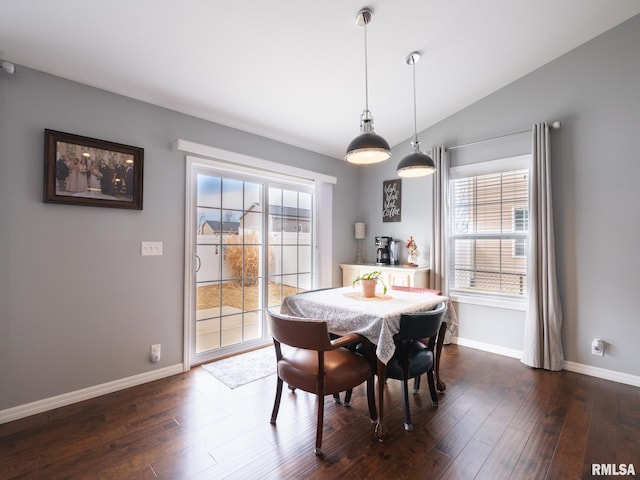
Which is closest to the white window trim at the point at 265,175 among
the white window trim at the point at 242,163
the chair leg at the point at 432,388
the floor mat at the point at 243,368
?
the white window trim at the point at 242,163

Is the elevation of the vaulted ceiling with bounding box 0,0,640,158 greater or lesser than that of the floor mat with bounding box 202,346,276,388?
greater

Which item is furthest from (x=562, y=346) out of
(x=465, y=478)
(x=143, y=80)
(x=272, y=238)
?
(x=143, y=80)

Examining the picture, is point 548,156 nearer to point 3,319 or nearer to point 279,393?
point 279,393

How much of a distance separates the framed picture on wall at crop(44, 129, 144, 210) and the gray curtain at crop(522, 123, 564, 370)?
3832 millimetres

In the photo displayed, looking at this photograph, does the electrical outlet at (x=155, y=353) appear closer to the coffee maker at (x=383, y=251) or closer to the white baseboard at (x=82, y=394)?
the white baseboard at (x=82, y=394)

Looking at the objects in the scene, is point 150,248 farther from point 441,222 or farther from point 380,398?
point 441,222

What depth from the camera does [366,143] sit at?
196 centimetres

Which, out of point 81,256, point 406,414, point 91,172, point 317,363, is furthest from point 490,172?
point 81,256

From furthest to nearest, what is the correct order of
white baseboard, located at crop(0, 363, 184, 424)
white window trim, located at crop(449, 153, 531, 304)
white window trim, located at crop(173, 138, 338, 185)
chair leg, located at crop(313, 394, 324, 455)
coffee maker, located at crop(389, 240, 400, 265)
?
coffee maker, located at crop(389, 240, 400, 265) → white window trim, located at crop(449, 153, 531, 304) → white window trim, located at crop(173, 138, 338, 185) → white baseboard, located at crop(0, 363, 184, 424) → chair leg, located at crop(313, 394, 324, 455)

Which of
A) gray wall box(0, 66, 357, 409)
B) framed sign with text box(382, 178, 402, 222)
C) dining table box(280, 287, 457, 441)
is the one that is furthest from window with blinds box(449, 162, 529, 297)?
gray wall box(0, 66, 357, 409)

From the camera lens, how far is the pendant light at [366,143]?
1.96m

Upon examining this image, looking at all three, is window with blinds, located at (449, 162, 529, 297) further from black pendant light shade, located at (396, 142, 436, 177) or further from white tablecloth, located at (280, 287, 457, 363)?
black pendant light shade, located at (396, 142, 436, 177)

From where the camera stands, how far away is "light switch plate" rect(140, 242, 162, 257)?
262 cm

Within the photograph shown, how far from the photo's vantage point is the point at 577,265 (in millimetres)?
2885
